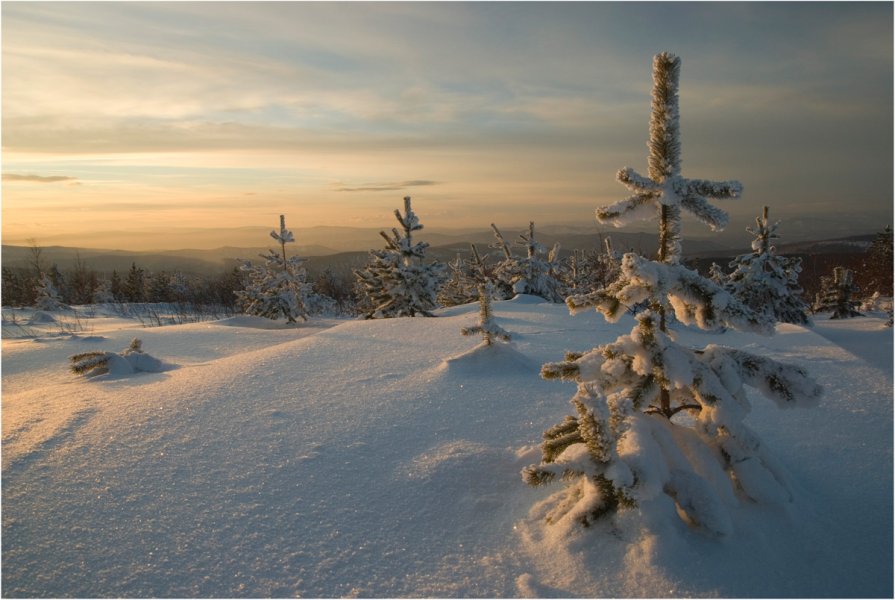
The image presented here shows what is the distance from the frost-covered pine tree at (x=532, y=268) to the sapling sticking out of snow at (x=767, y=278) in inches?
275

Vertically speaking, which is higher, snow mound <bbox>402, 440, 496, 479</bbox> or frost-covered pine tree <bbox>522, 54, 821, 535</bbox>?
frost-covered pine tree <bbox>522, 54, 821, 535</bbox>

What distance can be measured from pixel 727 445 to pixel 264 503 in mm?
2962

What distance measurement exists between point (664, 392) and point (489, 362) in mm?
3076

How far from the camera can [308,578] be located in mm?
2539

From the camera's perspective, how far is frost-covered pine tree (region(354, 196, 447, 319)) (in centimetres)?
1812

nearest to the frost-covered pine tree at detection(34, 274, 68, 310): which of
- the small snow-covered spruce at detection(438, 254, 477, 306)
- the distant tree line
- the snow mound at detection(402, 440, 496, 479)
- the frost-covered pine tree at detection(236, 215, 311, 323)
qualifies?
the distant tree line

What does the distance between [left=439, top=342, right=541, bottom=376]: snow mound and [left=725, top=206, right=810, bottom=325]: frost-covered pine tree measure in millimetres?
15662

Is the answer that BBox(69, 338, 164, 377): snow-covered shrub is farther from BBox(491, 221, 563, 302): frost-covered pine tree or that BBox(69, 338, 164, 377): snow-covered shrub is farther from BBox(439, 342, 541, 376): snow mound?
BBox(491, 221, 563, 302): frost-covered pine tree

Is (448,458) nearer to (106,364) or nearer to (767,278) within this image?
(106,364)

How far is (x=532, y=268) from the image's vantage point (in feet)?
70.3

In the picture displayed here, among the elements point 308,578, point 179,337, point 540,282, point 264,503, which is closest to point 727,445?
point 308,578

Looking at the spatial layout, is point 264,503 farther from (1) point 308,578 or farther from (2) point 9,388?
(2) point 9,388

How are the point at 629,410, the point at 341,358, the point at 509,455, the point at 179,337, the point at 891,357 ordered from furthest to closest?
the point at 179,337 → the point at 341,358 → the point at 891,357 → the point at 509,455 → the point at 629,410

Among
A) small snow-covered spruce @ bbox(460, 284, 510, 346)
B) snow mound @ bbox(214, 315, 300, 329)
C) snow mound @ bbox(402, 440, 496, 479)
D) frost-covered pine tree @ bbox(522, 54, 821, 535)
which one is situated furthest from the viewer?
snow mound @ bbox(214, 315, 300, 329)
